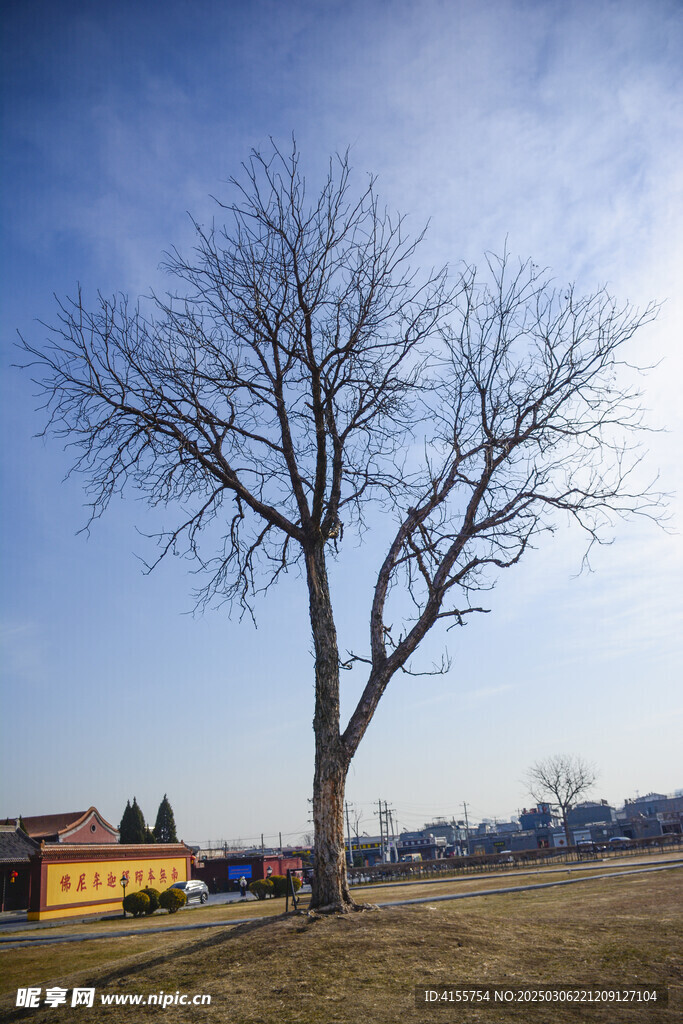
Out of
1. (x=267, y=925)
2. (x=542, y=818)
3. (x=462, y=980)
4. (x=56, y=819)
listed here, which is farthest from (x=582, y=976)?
(x=542, y=818)

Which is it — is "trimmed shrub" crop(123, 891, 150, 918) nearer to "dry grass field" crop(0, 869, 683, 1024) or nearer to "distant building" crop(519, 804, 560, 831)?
"dry grass field" crop(0, 869, 683, 1024)

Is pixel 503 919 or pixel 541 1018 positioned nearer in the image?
pixel 541 1018

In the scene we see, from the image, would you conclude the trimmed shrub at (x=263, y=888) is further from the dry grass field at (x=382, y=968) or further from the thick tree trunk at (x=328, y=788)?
the thick tree trunk at (x=328, y=788)

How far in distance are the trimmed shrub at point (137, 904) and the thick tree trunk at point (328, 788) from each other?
86.8 ft

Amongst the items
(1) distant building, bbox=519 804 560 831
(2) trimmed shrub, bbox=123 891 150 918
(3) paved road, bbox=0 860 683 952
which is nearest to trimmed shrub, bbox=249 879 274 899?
(2) trimmed shrub, bbox=123 891 150 918

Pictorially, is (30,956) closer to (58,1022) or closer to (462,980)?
(58,1022)


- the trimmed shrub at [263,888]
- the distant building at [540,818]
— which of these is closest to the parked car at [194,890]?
the trimmed shrub at [263,888]

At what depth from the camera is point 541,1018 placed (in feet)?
18.3

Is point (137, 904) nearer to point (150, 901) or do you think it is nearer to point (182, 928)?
point (150, 901)

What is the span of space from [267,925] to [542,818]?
4423 inches

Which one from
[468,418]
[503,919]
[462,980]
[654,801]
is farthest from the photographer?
[654,801]

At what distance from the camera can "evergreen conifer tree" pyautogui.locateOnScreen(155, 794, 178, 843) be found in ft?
246

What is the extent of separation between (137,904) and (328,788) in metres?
27.3

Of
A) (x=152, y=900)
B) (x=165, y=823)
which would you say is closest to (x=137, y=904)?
(x=152, y=900)
